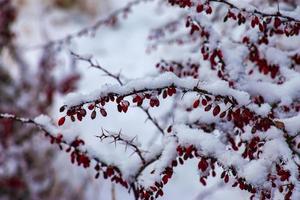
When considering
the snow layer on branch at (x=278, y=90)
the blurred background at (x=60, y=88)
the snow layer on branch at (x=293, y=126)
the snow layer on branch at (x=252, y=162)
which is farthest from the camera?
the blurred background at (x=60, y=88)

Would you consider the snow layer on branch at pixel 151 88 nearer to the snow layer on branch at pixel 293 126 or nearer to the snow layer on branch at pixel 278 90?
the snow layer on branch at pixel 293 126

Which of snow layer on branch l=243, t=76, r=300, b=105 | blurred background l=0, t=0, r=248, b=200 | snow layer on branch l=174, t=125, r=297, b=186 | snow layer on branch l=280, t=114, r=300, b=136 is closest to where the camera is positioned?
snow layer on branch l=174, t=125, r=297, b=186

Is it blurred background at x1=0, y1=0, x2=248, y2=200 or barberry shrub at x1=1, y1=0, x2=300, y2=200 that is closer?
barberry shrub at x1=1, y1=0, x2=300, y2=200

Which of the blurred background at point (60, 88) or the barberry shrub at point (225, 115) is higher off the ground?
the blurred background at point (60, 88)

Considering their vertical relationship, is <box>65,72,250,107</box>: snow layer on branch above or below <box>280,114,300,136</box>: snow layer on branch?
above

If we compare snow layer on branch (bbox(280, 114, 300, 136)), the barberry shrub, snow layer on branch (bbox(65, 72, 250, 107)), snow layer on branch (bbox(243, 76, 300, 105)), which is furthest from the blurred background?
snow layer on branch (bbox(280, 114, 300, 136))

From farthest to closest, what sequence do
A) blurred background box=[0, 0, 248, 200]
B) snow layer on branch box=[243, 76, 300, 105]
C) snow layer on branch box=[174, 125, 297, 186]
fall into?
blurred background box=[0, 0, 248, 200] < snow layer on branch box=[243, 76, 300, 105] < snow layer on branch box=[174, 125, 297, 186]

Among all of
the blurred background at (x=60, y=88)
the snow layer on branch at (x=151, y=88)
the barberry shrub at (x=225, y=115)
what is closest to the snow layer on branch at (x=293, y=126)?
the barberry shrub at (x=225, y=115)

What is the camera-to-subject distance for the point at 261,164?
68.2 inches

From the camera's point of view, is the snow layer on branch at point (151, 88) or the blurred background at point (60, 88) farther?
the blurred background at point (60, 88)

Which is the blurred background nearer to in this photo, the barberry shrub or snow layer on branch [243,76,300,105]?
the barberry shrub

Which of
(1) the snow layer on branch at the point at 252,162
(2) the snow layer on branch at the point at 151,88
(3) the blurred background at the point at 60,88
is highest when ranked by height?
(3) the blurred background at the point at 60,88

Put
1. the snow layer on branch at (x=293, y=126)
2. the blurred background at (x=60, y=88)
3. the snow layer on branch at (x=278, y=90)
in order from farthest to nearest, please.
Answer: the blurred background at (x=60, y=88), the snow layer on branch at (x=278, y=90), the snow layer on branch at (x=293, y=126)

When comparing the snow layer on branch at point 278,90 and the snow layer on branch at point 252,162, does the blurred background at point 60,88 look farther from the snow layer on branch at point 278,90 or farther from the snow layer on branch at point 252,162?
the snow layer on branch at point 252,162
